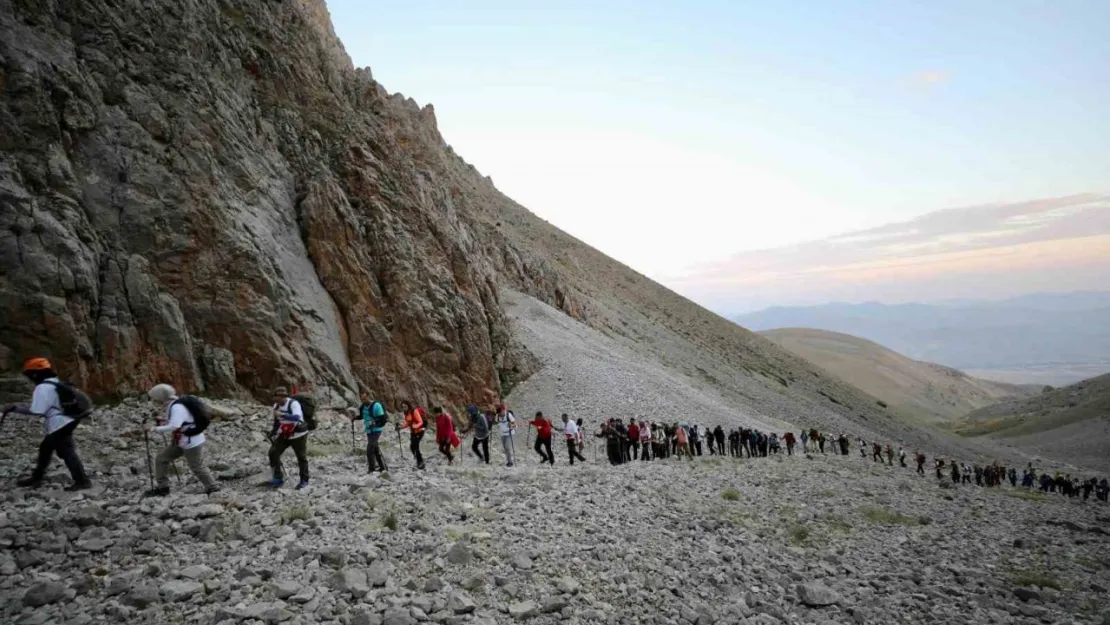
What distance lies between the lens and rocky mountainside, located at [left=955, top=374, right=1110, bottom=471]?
72.1 metres

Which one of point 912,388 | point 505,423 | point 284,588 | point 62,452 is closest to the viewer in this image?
point 284,588

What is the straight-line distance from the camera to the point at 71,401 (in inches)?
414

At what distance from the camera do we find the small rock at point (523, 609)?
29.1ft

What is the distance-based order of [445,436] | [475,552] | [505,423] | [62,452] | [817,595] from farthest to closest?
1. [505,423]
2. [445,436]
3. [817,595]
4. [62,452]
5. [475,552]

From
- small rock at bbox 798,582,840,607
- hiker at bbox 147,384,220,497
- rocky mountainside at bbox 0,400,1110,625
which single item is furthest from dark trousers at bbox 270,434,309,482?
small rock at bbox 798,582,840,607

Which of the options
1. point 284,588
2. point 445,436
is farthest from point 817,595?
point 445,436

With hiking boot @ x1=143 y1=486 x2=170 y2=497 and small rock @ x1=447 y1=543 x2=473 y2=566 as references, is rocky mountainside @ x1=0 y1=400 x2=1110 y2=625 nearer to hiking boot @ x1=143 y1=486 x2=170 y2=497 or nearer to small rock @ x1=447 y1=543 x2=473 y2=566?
small rock @ x1=447 y1=543 x2=473 y2=566

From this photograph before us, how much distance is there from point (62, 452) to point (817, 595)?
13.6 metres

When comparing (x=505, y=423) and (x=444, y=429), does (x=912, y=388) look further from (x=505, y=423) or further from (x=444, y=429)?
(x=444, y=429)

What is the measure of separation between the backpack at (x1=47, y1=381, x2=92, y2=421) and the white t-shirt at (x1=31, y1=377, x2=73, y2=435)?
0.04 meters

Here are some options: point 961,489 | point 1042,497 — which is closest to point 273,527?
point 961,489

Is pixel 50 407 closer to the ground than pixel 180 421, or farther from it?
farther from it

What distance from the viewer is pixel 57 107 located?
19.5 m

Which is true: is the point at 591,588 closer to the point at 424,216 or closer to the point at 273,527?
the point at 273,527
